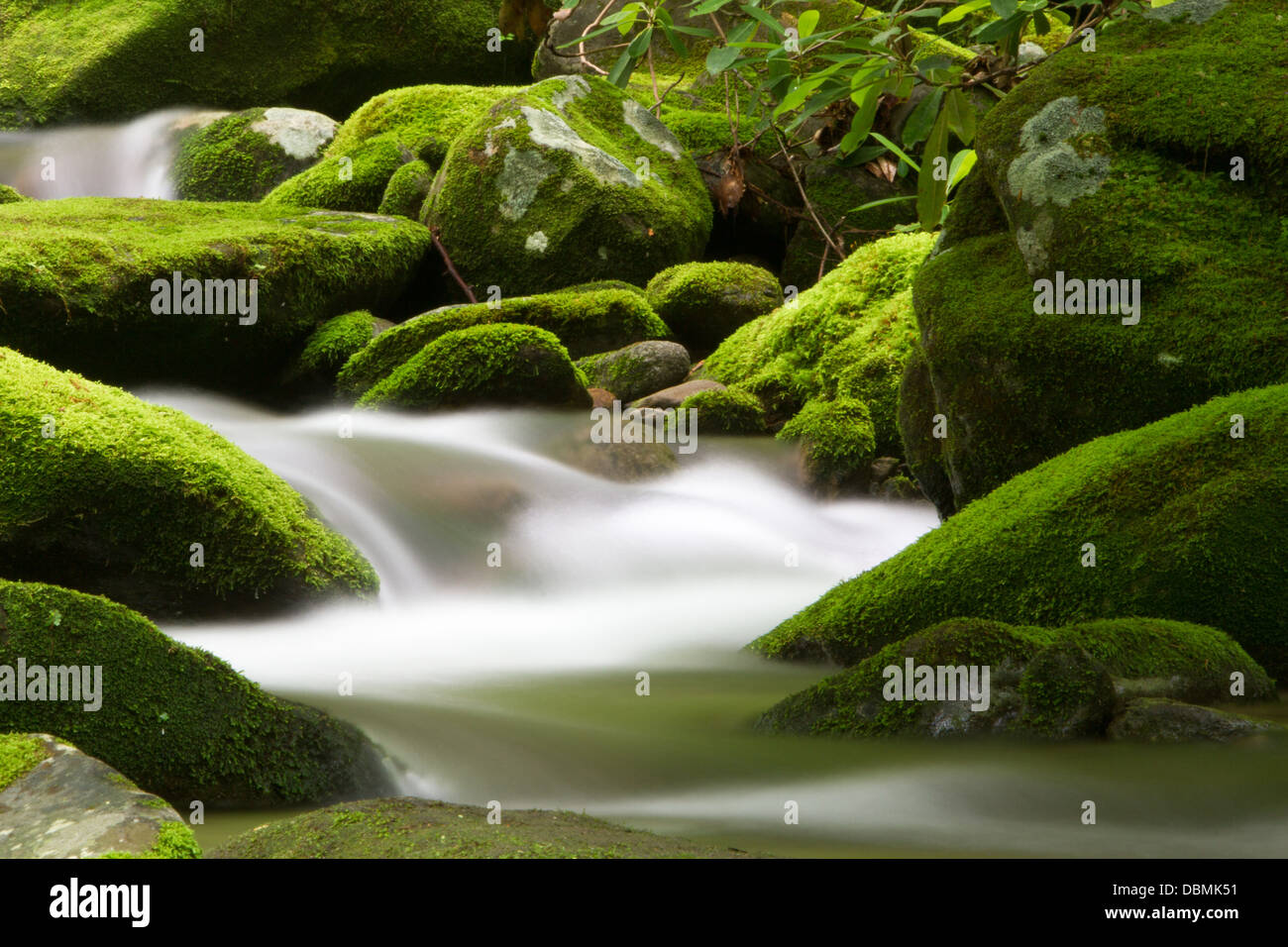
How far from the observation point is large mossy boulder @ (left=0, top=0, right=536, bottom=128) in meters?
16.1

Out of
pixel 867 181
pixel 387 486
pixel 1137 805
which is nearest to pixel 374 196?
pixel 867 181

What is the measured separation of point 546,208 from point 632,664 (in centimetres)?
613

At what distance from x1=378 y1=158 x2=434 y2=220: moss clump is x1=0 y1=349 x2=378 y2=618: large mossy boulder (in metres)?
6.21

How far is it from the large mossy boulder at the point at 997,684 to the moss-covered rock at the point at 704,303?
6427 mm

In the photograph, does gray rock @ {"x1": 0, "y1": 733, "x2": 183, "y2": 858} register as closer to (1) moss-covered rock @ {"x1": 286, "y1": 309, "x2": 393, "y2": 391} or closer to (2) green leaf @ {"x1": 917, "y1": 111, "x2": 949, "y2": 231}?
(2) green leaf @ {"x1": 917, "y1": 111, "x2": 949, "y2": 231}

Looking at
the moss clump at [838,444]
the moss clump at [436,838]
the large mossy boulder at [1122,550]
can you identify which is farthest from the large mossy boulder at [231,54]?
the moss clump at [436,838]

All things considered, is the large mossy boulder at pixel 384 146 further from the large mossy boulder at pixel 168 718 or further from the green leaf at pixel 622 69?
the large mossy boulder at pixel 168 718

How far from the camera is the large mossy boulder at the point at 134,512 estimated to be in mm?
4926

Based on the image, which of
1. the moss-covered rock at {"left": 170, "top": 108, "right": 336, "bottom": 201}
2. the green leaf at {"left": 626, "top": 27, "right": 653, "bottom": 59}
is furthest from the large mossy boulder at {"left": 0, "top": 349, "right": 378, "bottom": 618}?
the moss-covered rock at {"left": 170, "top": 108, "right": 336, "bottom": 201}

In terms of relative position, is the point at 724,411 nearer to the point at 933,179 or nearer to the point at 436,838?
the point at 933,179

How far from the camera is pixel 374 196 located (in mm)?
11922

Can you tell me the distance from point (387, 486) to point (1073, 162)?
3999mm

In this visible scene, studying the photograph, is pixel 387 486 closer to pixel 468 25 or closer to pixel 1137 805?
pixel 1137 805
